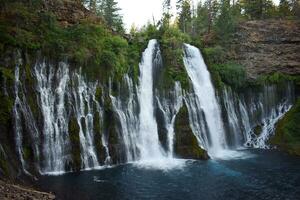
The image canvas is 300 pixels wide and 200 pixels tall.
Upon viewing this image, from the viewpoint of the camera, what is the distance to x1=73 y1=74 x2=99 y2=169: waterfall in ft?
83.4

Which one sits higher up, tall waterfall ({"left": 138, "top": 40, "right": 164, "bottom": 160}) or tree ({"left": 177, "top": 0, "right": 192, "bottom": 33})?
tree ({"left": 177, "top": 0, "right": 192, "bottom": 33})

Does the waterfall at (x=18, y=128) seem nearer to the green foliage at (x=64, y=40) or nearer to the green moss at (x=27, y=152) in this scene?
the green moss at (x=27, y=152)

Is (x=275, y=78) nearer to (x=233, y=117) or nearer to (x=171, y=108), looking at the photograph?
(x=233, y=117)

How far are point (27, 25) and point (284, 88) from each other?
2600 centimetres

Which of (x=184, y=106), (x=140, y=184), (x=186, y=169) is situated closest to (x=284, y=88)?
(x=184, y=106)

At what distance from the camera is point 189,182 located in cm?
2167

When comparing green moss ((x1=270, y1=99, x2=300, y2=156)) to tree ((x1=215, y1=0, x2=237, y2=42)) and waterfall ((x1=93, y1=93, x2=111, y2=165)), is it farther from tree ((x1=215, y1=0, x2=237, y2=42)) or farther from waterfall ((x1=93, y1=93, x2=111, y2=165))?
waterfall ((x1=93, y1=93, x2=111, y2=165))

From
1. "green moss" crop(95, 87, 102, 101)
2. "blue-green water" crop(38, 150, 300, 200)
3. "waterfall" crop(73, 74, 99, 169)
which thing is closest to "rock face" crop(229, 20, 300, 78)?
"blue-green water" crop(38, 150, 300, 200)

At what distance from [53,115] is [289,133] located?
20558 mm

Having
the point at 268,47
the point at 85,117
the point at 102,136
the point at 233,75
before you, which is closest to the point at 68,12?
the point at 85,117

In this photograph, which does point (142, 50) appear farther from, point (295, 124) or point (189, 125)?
point (295, 124)

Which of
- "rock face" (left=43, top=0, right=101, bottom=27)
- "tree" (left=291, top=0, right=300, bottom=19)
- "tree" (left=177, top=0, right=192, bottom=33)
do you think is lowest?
"rock face" (left=43, top=0, right=101, bottom=27)

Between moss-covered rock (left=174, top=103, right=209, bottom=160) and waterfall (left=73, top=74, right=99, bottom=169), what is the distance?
22.6ft

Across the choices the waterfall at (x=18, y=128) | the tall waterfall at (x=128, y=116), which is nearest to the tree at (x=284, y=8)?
the tall waterfall at (x=128, y=116)
